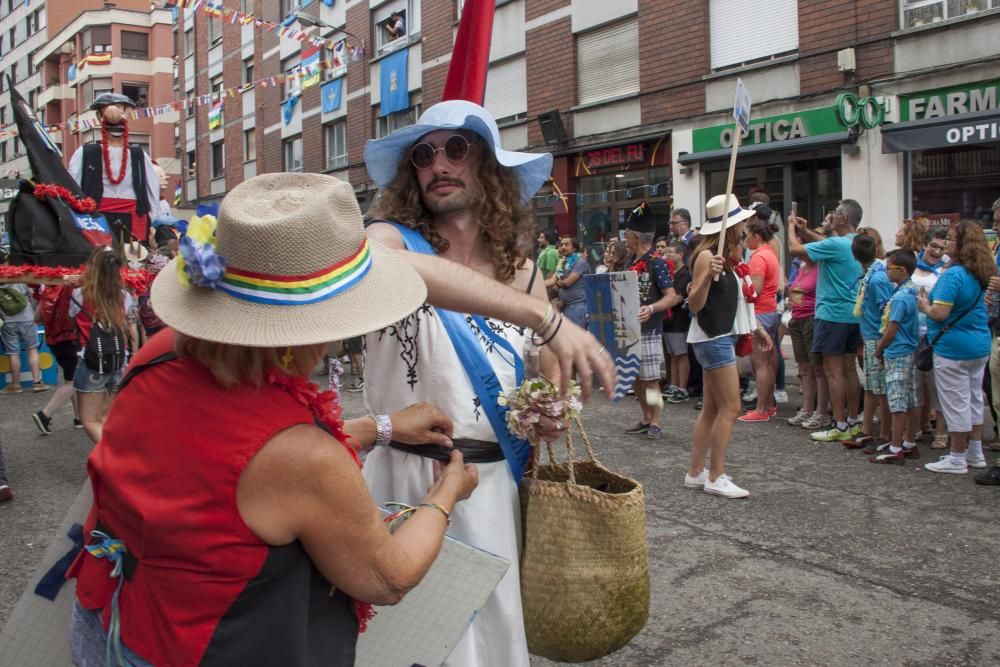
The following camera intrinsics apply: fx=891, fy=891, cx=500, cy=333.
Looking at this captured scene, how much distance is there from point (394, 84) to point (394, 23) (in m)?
1.64

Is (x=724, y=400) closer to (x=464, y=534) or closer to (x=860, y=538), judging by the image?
(x=860, y=538)

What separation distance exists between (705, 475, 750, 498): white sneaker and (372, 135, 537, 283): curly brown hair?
3535 millimetres

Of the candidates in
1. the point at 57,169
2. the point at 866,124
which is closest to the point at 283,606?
the point at 57,169

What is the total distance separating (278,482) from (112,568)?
1.44 feet

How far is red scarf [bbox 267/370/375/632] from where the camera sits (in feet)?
5.20

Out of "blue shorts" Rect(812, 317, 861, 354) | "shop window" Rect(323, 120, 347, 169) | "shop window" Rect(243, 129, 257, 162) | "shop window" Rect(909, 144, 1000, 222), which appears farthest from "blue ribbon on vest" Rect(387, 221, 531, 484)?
"shop window" Rect(243, 129, 257, 162)

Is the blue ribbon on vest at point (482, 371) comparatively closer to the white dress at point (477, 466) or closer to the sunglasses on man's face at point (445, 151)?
the white dress at point (477, 466)

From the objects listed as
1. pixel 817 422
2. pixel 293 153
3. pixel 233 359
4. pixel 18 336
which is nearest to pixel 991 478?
pixel 817 422

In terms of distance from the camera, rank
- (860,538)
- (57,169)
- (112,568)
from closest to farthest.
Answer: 1. (112,568)
2. (860,538)
3. (57,169)

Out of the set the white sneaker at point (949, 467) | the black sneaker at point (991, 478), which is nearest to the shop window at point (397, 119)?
the white sneaker at point (949, 467)

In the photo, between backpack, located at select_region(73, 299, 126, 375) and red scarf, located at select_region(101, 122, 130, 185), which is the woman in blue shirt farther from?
backpack, located at select_region(73, 299, 126, 375)

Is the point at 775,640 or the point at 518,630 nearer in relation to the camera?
the point at 518,630

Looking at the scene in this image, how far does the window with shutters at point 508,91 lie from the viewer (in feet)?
64.0

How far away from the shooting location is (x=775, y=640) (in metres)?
3.63
